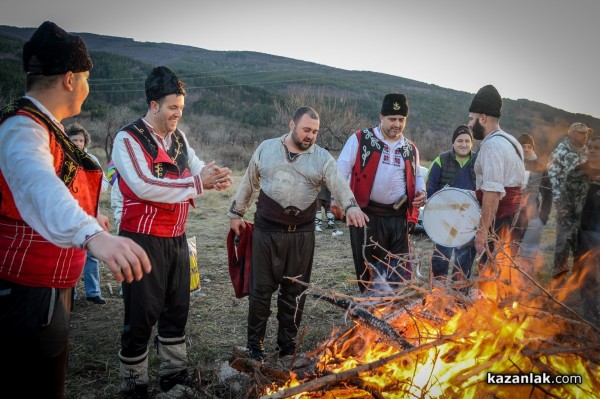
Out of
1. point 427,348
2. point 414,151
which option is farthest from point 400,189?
point 427,348

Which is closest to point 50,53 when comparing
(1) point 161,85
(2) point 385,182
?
(1) point 161,85

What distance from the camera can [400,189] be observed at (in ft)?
15.1

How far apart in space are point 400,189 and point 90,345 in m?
3.79

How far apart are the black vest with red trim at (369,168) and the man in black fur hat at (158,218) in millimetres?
2026

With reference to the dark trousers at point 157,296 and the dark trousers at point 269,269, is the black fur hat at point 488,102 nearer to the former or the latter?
the dark trousers at point 269,269

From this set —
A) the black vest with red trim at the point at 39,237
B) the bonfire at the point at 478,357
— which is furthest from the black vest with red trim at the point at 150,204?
the bonfire at the point at 478,357

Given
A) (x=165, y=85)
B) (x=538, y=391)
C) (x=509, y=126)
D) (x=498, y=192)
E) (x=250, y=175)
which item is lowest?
(x=538, y=391)

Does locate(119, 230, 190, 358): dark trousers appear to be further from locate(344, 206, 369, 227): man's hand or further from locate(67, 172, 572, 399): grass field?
locate(344, 206, 369, 227): man's hand

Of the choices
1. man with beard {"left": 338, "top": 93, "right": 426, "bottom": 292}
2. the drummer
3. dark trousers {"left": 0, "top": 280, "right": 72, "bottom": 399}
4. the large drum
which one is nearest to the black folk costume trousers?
man with beard {"left": 338, "top": 93, "right": 426, "bottom": 292}

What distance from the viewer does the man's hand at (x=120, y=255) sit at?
1.51 metres

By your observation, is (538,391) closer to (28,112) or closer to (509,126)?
(28,112)

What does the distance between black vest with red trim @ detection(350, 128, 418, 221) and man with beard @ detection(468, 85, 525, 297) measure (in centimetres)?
76

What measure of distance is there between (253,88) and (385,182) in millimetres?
51528

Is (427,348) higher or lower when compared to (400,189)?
lower
